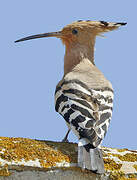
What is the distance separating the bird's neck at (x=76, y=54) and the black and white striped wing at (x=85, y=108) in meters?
0.98

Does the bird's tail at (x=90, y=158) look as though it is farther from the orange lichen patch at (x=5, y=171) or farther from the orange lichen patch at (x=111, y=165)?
the orange lichen patch at (x=5, y=171)

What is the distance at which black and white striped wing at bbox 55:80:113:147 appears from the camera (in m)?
3.21

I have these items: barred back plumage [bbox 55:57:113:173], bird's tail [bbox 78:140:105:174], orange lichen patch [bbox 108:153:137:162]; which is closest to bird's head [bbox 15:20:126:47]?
barred back plumage [bbox 55:57:113:173]

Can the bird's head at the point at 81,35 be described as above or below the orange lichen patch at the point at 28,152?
above

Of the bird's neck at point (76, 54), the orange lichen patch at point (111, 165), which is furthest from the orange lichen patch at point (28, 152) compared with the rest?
the bird's neck at point (76, 54)

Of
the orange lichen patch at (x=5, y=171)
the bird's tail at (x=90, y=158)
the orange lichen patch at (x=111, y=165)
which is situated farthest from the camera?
the orange lichen patch at (x=111, y=165)

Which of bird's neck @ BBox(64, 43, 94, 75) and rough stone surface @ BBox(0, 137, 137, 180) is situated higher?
bird's neck @ BBox(64, 43, 94, 75)

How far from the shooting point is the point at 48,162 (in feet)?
7.88

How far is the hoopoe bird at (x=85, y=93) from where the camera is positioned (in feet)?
9.91

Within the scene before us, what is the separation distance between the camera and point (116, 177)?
2541 millimetres

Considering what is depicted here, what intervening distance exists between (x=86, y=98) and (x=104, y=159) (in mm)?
928

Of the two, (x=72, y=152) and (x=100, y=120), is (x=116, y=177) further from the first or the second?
(x=100, y=120)

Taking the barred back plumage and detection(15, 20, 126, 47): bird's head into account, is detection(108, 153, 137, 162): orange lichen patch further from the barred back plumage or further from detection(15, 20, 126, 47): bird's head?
detection(15, 20, 126, 47): bird's head

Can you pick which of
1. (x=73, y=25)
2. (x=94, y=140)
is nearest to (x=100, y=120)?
(x=94, y=140)
